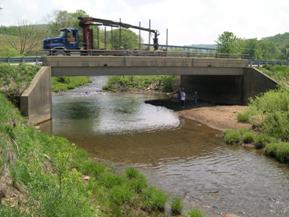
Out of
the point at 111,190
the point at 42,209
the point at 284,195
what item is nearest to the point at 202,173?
the point at 284,195

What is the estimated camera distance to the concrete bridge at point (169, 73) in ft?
111

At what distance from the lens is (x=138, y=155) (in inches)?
1029

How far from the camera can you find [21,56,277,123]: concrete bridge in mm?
33938

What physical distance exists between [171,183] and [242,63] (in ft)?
108

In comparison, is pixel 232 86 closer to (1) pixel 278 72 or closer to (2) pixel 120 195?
(1) pixel 278 72

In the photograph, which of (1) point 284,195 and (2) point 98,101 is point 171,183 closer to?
(1) point 284,195

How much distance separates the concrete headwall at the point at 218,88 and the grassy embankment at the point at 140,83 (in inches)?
385

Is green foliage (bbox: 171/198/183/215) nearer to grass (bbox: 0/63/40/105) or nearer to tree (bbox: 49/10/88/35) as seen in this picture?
grass (bbox: 0/63/40/105)

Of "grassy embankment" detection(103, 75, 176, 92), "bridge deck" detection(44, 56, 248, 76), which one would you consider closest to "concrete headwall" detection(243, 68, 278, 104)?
"bridge deck" detection(44, 56, 248, 76)

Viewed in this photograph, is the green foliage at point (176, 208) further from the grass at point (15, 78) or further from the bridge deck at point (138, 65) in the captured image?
the bridge deck at point (138, 65)

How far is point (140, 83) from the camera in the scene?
73312 millimetres

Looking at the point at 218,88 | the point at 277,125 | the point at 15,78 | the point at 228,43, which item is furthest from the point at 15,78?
the point at 228,43

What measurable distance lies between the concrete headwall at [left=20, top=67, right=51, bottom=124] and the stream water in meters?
1.00

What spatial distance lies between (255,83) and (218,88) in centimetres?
539
